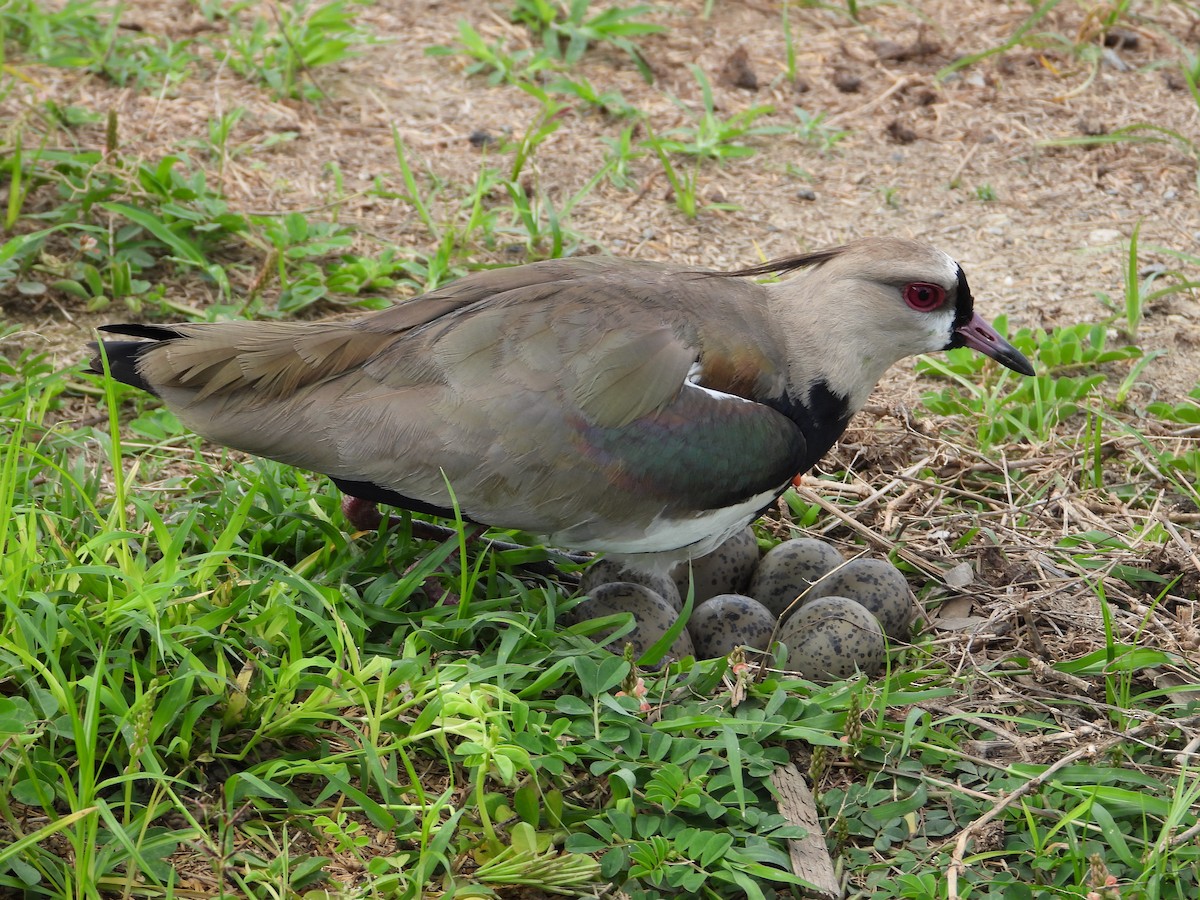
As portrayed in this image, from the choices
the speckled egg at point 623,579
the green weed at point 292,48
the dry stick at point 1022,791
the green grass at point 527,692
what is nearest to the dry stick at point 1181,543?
the green grass at point 527,692

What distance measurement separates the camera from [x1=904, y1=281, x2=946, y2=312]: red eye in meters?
4.02

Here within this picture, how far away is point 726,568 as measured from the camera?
4.31 metres

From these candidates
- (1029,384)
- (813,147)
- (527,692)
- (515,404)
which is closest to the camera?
(527,692)

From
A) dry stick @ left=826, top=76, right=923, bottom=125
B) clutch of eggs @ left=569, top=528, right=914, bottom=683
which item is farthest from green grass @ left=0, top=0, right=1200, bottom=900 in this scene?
dry stick @ left=826, top=76, right=923, bottom=125

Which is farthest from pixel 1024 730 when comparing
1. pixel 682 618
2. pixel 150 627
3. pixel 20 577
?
pixel 20 577

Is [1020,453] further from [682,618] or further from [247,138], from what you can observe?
[247,138]

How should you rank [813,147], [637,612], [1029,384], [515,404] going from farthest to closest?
[813,147] < [1029,384] < [637,612] < [515,404]

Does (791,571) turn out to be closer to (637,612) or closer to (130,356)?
(637,612)

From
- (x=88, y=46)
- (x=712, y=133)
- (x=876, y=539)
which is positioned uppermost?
(x=88, y=46)

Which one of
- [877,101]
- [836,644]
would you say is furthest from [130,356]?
[877,101]

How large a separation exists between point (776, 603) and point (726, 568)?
0.22 metres

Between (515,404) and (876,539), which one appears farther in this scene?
(876,539)

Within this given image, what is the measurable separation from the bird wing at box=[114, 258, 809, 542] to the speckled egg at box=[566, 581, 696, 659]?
0.21 m

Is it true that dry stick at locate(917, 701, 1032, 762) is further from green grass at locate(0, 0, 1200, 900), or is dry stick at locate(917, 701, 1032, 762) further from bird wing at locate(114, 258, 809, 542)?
bird wing at locate(114, 258, 809, 542)
